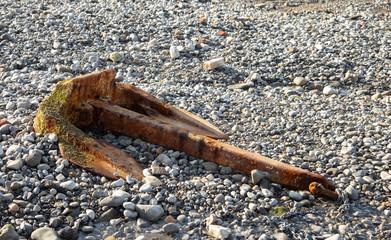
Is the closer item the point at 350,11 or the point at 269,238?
the point at 269,238

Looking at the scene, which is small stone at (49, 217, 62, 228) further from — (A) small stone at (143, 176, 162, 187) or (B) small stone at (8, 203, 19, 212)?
(A) small stone at (143, 176, 162, 187)

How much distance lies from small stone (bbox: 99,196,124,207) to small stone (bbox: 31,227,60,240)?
40cm

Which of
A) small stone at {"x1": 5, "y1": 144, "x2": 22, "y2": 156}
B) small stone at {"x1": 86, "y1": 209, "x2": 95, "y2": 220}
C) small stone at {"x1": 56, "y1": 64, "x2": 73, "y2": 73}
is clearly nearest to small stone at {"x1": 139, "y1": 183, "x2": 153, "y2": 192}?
small stone at {"x1": 86, "y1": 209, "x2": 95, "y2": 220}

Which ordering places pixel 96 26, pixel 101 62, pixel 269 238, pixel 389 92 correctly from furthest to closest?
pixel 96 26, pixel 101 62, pixel 389 92, pixel 269 238

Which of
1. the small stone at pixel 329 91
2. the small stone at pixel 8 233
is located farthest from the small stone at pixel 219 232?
the small stone at pixel 329 91

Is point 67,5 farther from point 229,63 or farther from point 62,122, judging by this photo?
point 62,122

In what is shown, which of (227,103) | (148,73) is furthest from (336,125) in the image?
(148,73)

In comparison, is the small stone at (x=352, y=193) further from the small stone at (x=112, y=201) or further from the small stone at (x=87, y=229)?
the small stone at (x=87, y=229)

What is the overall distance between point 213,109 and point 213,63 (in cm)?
122

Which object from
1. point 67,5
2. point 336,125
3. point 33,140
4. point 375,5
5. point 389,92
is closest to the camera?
point 33,140

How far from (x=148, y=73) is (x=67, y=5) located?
297 cm

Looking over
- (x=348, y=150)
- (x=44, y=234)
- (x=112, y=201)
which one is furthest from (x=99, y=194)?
(x=348, y=150)

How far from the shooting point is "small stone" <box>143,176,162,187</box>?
3.12m

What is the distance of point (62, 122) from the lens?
3.50 meters
